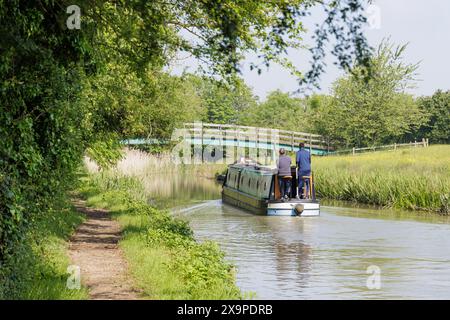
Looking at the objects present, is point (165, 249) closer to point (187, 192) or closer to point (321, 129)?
point (187, 192)

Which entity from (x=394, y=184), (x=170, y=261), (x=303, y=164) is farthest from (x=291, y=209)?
(x=170, y=261)

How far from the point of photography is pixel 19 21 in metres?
7.83

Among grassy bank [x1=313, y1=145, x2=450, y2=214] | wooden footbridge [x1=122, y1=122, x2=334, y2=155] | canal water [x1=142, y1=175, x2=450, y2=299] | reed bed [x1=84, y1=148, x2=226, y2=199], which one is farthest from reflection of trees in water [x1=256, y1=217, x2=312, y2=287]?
wooden footbridge [x1=122, y1=122, x2=334, y2=155]

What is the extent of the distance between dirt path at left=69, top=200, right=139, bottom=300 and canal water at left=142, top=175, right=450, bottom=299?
248 cm

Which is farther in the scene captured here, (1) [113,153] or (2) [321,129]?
(2) [321,129]

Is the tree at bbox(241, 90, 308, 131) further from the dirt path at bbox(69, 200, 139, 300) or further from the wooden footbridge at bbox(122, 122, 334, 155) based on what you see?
the dirt path at bbox(69, 200, 139, 300)

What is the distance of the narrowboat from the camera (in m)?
26.5

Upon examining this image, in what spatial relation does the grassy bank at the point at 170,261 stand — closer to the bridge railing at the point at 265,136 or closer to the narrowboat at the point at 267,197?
the narrowboat at the point at 267,197

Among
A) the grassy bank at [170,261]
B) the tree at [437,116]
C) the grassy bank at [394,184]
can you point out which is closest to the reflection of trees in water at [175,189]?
the grassy bank at [394,184]

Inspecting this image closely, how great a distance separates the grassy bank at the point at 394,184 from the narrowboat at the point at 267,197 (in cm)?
473

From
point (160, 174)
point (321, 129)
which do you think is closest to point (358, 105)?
point (321, 129)

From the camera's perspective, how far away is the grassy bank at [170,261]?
1016 cm
